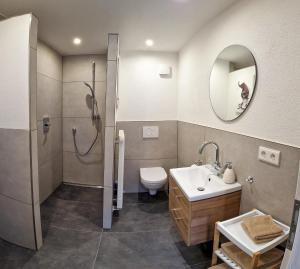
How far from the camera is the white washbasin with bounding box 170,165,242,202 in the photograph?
1488 millimetres

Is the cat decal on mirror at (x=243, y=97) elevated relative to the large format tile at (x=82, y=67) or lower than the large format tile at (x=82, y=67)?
lower

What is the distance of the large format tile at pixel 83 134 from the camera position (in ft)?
10.4

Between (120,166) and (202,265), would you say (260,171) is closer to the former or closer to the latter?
(202,265)

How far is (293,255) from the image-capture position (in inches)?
33.4

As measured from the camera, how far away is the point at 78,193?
3.06m

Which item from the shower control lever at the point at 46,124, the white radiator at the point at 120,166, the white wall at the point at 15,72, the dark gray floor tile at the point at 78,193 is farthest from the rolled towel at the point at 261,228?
the shower control lever at the point at 46,124

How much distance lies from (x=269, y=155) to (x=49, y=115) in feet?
8.91

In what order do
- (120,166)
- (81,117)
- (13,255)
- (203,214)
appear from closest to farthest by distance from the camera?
1. (203,214)
2. (13,255)
3. (120,166)
4. (81,117)

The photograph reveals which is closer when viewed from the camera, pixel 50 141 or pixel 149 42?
pixel 149 42

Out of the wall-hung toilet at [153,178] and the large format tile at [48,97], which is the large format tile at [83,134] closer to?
the large format tile at [48,97]

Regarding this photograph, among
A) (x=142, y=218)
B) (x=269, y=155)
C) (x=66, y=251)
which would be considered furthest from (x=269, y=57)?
(x=66, y=251)

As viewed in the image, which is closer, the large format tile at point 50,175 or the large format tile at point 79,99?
the large format tile at point 50,175

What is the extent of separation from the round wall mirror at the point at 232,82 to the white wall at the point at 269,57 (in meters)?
0.05

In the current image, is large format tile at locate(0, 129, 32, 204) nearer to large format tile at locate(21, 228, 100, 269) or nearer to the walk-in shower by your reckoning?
large format tile at locate(21, 228, 100, 269)
